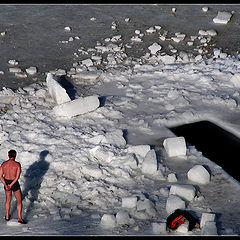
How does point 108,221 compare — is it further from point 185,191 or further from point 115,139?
point 115,139

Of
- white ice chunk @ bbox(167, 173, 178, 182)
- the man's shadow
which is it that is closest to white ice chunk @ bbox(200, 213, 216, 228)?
white ice chunk @ bbox(167, 173, 178, 182)

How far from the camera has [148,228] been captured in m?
7.16

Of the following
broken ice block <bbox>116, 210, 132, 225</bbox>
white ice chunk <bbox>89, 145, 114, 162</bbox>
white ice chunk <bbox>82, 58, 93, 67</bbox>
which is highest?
broken ice block <bbox>116, 210, 132, 225</bbox>

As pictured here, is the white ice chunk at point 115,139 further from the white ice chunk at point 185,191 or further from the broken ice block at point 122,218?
the broken ice block at point 122,218

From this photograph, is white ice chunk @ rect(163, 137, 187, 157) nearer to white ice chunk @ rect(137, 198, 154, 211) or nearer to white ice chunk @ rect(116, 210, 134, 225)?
white ice chunk @ rect(137, 198, 154, 211)

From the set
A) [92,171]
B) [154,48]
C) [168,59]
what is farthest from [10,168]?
[154,48]

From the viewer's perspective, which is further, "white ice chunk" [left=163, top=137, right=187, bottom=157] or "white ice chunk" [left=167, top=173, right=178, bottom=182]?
"white ice chunk" [left=163, top=137, right=187, bottom=157]

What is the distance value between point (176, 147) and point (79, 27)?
7556mm

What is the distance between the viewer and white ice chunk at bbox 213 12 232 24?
15.6 m

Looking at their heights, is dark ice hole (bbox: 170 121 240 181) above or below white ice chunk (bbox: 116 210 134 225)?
below

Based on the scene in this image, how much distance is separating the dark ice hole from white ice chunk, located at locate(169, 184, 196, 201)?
1062mm

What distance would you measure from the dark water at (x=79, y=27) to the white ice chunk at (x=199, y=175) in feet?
18.0

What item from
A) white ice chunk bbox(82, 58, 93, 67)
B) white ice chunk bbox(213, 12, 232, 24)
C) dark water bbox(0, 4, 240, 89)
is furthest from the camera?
white ice chunk bbox(213, 12, 232, 24)

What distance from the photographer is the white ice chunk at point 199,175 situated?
8227mm
